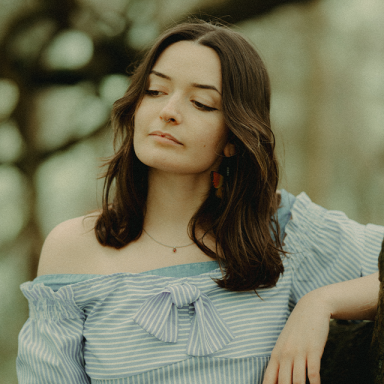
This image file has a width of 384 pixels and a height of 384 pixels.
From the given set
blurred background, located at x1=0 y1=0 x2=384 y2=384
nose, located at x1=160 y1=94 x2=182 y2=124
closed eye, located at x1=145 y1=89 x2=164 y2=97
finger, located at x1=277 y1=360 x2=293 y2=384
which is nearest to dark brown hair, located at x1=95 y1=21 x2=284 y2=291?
closed eye, located at x1=145 y1=89 x2=164 y2=97

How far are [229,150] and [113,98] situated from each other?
4.61ft

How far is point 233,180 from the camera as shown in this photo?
124cm

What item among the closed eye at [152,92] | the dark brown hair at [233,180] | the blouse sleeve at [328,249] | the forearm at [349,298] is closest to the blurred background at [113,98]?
the dark brown hair at [233,180]

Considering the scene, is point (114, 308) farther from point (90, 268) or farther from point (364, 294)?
point (364, 294)

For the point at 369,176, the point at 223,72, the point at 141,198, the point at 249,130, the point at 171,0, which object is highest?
the point at 171,0

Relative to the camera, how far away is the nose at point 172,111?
1.05 metres

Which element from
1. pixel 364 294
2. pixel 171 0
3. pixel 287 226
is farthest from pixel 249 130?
pixel 171 0

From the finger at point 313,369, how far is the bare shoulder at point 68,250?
0.62 m

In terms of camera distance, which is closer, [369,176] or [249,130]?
[249,130]

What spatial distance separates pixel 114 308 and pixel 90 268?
0.44ft

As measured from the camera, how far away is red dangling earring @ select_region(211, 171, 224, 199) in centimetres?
125

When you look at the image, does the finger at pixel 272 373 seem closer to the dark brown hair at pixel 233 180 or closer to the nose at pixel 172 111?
the dark brown hair at pixel 233 180

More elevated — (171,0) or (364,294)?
(171,0)

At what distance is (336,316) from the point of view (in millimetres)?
1024
